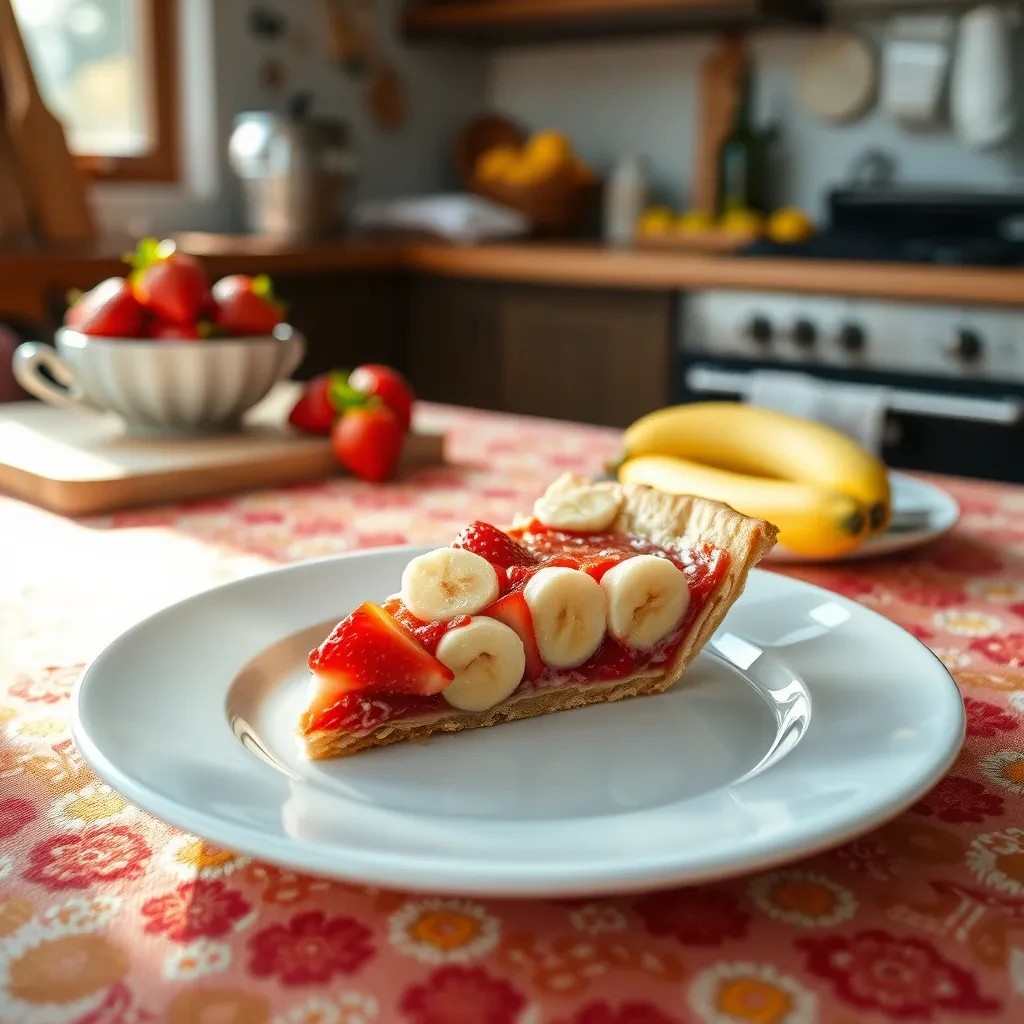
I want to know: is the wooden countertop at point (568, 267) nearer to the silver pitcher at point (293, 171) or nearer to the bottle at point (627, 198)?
the silver pitcher at point (293, 171)

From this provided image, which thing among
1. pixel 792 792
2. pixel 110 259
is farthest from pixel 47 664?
pixel 110 259

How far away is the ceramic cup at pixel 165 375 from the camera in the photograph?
4.04ft

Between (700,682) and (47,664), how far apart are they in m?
0.39

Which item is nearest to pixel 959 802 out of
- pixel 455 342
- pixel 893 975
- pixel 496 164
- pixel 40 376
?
pixel 893 975

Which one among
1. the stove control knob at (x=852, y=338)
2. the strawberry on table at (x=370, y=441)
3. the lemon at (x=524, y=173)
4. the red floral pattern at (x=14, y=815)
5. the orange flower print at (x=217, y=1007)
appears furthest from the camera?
the lemon at (x=524, y=173)

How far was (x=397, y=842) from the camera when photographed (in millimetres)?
488

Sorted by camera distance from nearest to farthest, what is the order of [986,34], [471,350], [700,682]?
[700,682] → [986,34] → [471,350]

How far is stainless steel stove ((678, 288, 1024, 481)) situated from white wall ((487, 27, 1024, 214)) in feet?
2.38

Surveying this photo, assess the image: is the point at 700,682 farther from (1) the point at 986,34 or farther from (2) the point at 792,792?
(1) the point at 986,34

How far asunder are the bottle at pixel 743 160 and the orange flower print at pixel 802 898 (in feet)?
9.27

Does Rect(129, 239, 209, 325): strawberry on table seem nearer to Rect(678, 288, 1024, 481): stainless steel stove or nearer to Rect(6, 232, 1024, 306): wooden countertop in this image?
Rect(6, 232, 1024, 306): wooden countertop

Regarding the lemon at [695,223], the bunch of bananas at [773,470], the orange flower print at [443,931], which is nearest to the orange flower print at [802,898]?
the orange flower print at [443,931]

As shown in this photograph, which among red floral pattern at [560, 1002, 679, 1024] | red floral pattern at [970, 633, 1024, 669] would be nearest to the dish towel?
red floral pattern at [970, 633, 1024, 669]

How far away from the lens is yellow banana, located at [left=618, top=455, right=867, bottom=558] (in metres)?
0.91
